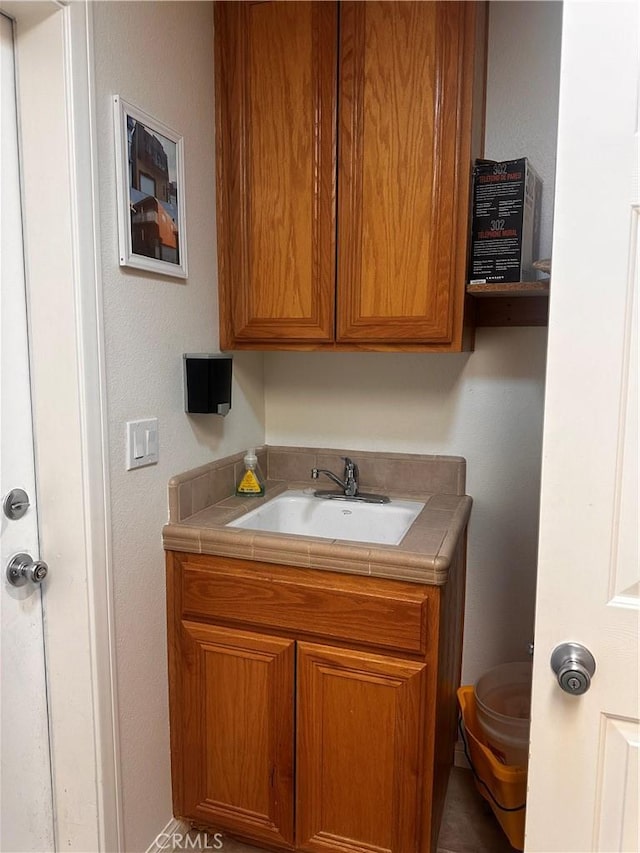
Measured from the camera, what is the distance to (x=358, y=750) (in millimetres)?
1356

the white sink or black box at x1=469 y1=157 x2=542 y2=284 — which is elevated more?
black box at x1=469 y1=157 x2=542 y2=284

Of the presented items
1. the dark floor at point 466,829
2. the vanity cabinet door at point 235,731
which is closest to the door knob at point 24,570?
the vanity cabinet door at point 235,731

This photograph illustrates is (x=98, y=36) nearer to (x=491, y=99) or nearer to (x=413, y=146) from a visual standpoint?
(x=413, y=146)

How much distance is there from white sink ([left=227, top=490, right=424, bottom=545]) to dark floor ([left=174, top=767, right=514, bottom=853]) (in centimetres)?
83

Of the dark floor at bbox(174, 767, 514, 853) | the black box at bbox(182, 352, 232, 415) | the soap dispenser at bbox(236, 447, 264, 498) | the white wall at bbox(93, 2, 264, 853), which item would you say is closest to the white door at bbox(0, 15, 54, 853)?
the white wall at bbox(93, 2, 264, 853)

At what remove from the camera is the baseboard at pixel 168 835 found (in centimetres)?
146

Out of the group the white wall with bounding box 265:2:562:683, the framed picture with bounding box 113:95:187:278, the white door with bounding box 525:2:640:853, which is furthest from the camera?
the white wall with bounding box 265:2:562:683

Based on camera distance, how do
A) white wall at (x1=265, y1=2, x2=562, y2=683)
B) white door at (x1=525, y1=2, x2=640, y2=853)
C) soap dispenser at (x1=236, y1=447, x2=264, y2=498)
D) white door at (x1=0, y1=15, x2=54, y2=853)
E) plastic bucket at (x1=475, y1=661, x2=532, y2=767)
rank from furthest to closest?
soap dispenser at (x1=236, y1=447, x2=264, y2=498)
white wall at (x1=265, y1=2, x2=562, y2=683)
plastic bucket at (x1=475, y1=661, x2=532, y2=767)
white door at (x1=0, y1=15, x2=54, y2=853)
white door at (x1=525, y1=2, x2=640, y2=853)

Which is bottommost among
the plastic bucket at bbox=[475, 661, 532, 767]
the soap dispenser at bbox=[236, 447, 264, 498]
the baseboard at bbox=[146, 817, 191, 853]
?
the baseboard at bbox=[146, 817, 191, 853]

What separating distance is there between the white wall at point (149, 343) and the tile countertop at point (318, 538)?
8cm

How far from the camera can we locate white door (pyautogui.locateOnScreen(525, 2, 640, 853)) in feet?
2.52

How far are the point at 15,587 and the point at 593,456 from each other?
3.80 ft

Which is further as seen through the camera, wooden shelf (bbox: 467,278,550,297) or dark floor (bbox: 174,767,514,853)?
dark floor (bbox: 174,767,514,853)

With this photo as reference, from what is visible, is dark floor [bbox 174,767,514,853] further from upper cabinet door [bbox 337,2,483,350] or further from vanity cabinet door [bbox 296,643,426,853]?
upper cabinet door [bbox 337,2,483,350]
